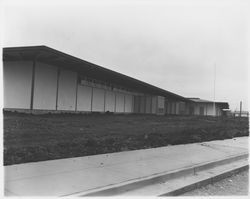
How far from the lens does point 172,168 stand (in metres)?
6.95

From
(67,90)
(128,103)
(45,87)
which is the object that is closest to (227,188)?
(45,87)

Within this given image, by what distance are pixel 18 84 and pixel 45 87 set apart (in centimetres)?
181

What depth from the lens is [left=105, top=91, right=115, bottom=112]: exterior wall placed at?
1107 inches

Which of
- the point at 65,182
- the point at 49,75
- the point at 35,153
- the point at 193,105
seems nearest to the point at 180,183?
the point at 65,182

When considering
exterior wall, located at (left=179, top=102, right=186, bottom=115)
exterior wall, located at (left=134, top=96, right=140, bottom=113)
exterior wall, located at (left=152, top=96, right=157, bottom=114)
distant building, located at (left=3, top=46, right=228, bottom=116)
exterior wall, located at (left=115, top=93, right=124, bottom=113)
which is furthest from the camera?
exterior wall, located at (left=179, top=102, right=186, bottom=115)

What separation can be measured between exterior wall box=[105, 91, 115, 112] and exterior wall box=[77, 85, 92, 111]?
2.93 metres

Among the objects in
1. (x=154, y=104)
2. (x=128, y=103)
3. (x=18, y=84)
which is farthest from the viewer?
(x=154, y=104)

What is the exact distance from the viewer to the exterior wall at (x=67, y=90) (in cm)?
2196

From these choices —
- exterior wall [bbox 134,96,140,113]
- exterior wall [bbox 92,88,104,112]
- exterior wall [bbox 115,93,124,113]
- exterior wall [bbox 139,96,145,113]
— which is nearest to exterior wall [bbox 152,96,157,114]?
exterior wall [bbox 139,96,145,113]

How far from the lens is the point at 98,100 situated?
1053 inches

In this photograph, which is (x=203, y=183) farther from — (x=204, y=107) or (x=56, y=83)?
(x=204, y=107)

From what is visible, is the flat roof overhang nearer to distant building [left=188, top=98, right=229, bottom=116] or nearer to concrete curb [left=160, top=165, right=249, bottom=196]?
concrete curb [left=160, top=165, right=249, bottom=196]

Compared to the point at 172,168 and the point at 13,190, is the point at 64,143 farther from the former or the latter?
the point at 13,190

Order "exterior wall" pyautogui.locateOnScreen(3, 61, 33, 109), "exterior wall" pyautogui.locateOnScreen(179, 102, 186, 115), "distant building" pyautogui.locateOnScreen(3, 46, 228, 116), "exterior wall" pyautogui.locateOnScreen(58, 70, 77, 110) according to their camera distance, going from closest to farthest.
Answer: "distant building" pyautogui.locateOnScreen(3, 46, 228, 116)
"exterior wall" pyautogui.locateOnScreen(3, 61, 33, 109)
"exterior wall" pyautogui.locateOnScreen(58, 70, 77, 110)
"exterior wall" pyautogui.locateOnScreen(179, 102, 186, 115)
